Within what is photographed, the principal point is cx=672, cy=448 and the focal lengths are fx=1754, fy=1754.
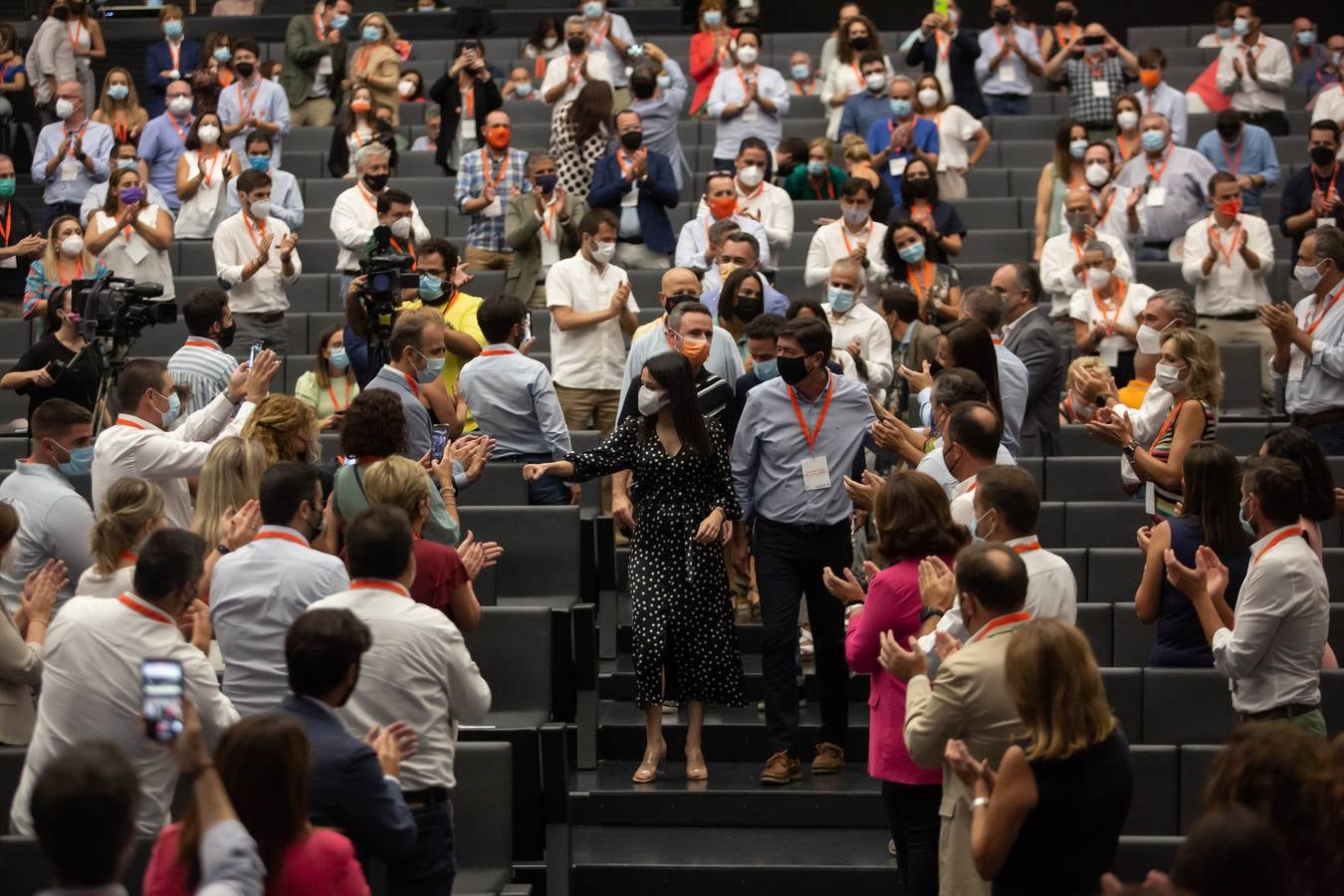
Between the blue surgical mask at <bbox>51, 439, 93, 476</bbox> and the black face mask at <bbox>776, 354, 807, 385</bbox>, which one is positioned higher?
the black face mask at <bbox>776, 354, 807, 385</bbox>

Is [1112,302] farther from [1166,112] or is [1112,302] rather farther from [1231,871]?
[1231,871]

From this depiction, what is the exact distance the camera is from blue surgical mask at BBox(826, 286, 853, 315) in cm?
766

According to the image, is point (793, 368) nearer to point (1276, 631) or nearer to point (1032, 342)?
point (1032, 342)

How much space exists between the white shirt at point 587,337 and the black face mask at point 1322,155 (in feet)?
15.0

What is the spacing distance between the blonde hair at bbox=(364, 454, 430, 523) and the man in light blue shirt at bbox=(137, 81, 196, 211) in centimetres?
705

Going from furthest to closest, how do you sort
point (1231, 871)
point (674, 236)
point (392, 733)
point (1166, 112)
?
point (1166, 112), point (674, 236), point (392, 733), point (1231, 871)

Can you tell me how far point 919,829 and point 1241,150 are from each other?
7716 mm

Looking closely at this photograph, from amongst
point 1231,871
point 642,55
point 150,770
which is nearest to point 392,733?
point 150,770

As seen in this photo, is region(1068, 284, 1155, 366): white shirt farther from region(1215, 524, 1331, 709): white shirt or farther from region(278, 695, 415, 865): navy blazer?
region(278, 695, 415, 865): navy blazer

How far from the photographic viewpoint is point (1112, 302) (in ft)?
29.0

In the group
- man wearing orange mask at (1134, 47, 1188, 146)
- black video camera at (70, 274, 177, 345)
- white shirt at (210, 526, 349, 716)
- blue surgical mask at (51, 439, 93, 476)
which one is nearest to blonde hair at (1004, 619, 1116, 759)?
white shirt at (210, 526, 349, 716)

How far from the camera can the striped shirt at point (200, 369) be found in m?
6.27

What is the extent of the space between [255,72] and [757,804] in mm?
7820

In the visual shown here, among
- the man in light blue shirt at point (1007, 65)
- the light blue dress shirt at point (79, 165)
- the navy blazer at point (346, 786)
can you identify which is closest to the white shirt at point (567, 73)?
the man in light blue shirt at point (1007, 65)
